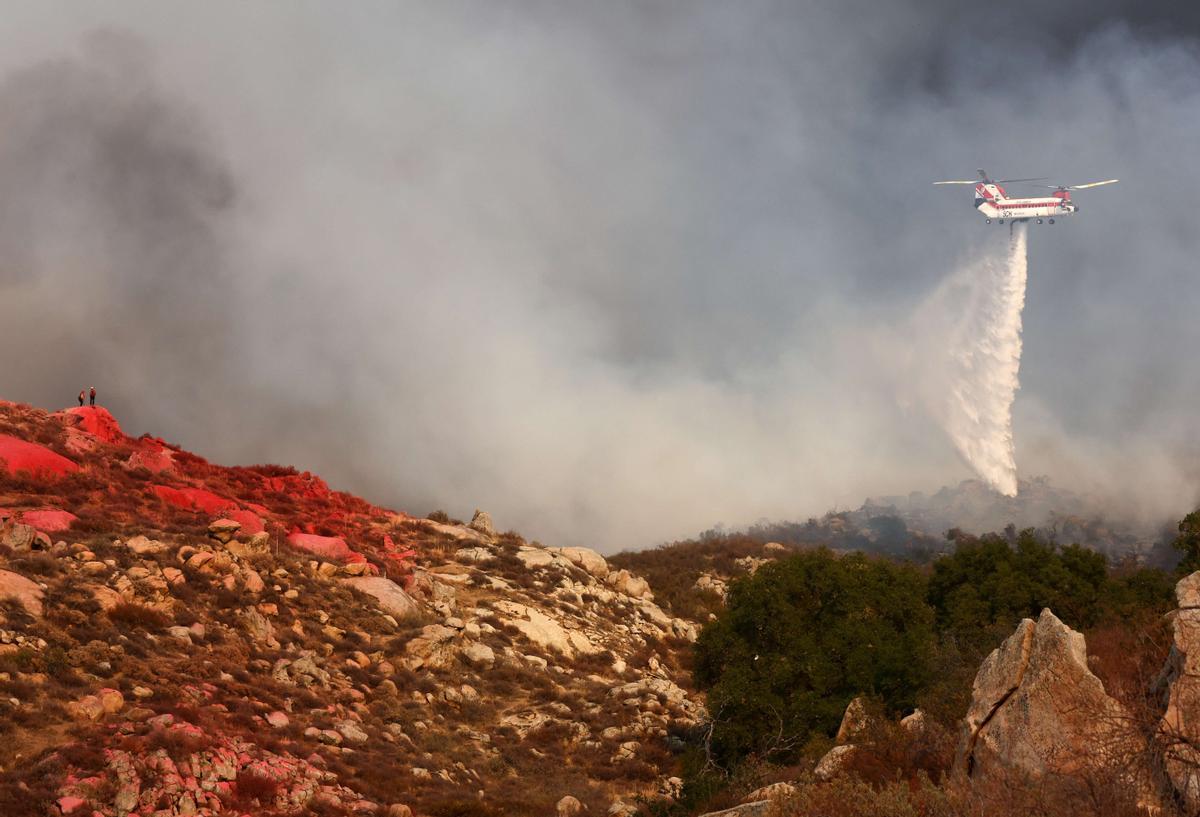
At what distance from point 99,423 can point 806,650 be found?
126 ft

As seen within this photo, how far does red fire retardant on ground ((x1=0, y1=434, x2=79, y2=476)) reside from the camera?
1464 inches

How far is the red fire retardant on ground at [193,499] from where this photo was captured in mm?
40219

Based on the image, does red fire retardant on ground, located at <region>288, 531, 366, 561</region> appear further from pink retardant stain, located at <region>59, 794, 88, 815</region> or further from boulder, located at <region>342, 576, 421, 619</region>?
pink retardant stain, located at <region>59, 794, 88, 815</region>

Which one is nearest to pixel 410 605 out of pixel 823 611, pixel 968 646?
pixel 823 611

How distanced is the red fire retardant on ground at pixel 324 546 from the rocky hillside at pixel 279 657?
135 millimetres

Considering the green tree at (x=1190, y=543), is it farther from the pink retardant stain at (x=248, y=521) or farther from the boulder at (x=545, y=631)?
→ the pink retardant stain at (x=248, y=521)

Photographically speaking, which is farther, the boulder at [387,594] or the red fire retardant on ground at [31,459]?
the boulder at [387,594]

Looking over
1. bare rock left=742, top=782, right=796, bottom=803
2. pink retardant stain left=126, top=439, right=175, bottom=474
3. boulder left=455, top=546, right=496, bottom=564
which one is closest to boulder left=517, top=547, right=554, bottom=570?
boulder left=455, top=546, right=496, bottom=564

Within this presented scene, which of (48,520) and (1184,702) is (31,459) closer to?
(48,520)

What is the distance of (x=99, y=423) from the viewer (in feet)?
154

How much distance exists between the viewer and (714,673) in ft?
111

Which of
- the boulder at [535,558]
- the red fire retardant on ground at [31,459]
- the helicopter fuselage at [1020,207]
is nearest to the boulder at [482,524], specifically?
the boulder at [535,558]

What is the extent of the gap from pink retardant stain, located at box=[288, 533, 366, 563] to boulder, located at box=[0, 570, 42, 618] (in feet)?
48.2

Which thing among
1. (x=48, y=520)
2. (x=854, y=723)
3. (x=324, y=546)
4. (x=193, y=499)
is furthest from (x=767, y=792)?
(x=193, y=499)
